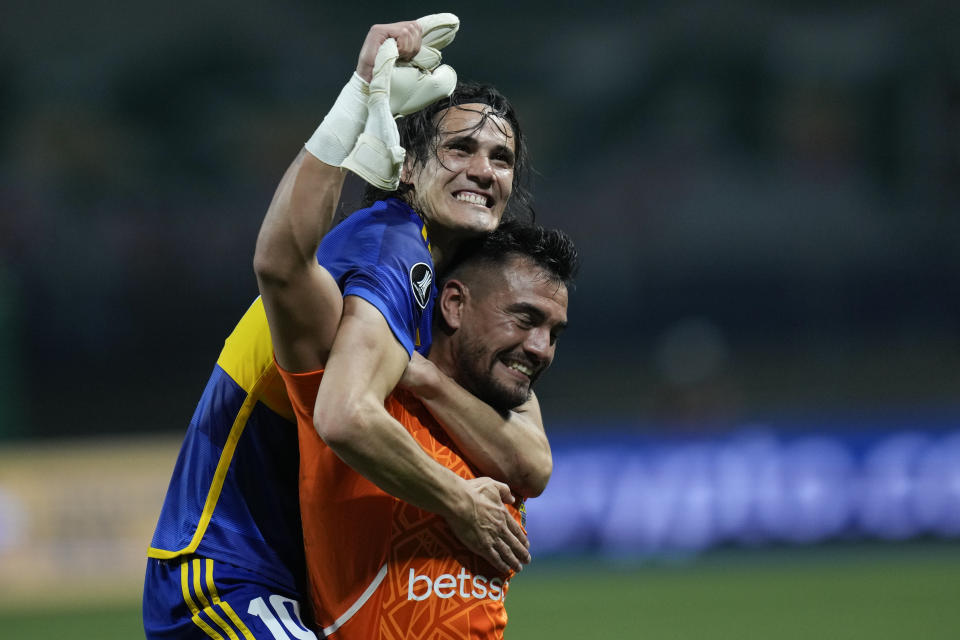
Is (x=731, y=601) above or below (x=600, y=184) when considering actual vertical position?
below

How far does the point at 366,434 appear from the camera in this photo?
2.99 m

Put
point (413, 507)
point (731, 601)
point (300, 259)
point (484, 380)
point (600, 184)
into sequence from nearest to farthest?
1. point (300, 259)
2. point (413, 507)
3. point (484, 380)
4. point (731, 601)
5. point (600, 184)

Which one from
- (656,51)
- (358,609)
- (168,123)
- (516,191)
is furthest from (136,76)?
(358,609)

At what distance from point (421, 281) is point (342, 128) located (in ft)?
1.63

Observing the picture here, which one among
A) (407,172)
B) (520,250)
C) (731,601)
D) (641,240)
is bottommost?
(731,601)

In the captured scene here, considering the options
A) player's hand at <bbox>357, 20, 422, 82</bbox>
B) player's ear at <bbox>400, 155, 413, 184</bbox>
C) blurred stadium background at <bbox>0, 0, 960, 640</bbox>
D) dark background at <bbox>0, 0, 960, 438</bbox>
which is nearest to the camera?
player's hand at <bbox>357, 20, 422, 82</bbox>

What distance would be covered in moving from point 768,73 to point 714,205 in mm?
2403

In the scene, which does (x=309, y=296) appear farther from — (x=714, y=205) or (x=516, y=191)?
(x=714, y=205)

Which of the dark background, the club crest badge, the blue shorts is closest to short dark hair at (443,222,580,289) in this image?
the club crest badge

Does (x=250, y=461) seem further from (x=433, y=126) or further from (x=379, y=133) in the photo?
(x=433, y=126)

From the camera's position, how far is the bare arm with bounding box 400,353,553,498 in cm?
341

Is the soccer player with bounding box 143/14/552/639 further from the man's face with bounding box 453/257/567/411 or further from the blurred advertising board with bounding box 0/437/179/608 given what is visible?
the blurred advertising board with bounding box 0/437/179/608

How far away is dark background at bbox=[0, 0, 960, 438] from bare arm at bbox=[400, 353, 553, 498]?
1079 centimetres

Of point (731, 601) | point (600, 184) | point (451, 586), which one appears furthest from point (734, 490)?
point (451, 586)
